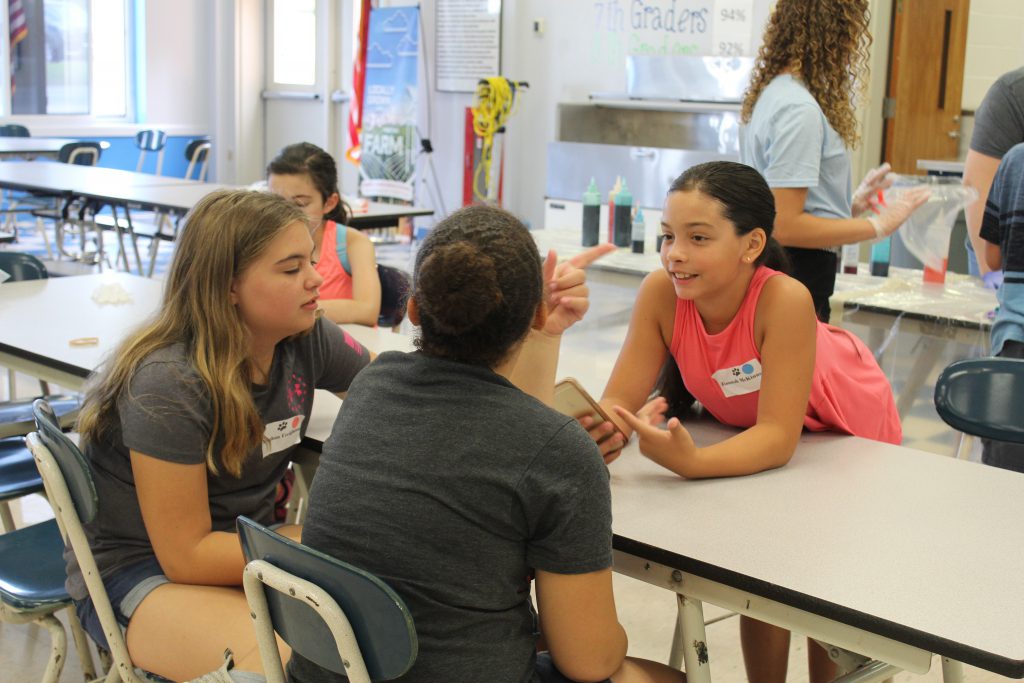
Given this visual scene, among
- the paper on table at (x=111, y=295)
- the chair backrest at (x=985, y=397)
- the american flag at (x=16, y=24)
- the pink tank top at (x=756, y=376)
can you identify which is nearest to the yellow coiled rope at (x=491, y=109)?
the paper on table at (x=111, y=295)

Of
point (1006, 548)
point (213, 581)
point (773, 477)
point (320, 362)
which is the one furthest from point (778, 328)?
point (213, 581)

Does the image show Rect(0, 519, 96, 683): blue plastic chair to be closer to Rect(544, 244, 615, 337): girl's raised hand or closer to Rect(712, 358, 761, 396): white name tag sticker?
Rect(544, 244, 615, 337): girl's raised hand

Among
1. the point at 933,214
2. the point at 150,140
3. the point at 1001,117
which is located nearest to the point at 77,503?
the point at 1001,117

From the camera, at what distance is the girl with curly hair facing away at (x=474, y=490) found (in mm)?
1188

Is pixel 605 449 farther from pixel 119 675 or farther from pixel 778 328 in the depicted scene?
pixel 119 675

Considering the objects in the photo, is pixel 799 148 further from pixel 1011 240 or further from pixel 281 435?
pixel 281 435

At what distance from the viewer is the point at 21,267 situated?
3207 millimetres

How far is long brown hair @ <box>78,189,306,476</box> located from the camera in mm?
1647

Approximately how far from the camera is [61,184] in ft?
18.8

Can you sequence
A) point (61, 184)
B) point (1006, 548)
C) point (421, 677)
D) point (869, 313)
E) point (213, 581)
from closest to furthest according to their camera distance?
point (421, 677) → point (1006, 548) → point (213, 581) → point (869, 313) → point (61, 184)

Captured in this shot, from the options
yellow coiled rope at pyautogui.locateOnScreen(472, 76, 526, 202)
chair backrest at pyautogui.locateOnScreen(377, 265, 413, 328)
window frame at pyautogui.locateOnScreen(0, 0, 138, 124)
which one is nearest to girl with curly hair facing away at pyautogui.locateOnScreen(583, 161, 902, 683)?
chair backrest at pyautogui.locateOnScreen(377, 265, 413, 328)

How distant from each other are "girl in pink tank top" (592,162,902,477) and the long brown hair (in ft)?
1.92

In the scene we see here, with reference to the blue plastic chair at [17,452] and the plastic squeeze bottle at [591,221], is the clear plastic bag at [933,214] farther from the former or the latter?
the blue plastic chair at [17,452]

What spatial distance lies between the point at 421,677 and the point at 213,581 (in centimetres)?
56
